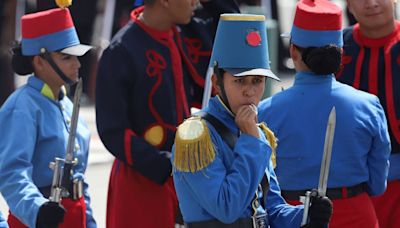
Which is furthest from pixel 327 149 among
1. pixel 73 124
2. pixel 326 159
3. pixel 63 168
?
pixel 63 168

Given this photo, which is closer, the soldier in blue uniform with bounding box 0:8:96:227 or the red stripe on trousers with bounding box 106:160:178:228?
the soldier in blue uniform with bounding box 0:8:96:227

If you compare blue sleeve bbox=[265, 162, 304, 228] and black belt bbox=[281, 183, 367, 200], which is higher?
blue sleeve bbox=[265, 162, 304, 228]

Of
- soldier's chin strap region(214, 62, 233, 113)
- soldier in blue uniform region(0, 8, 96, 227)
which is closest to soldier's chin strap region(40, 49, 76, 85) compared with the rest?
soldier in blue uniform region(0, 8, 96, 227)

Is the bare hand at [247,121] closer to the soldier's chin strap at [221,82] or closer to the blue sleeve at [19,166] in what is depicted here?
the soldier's chin strap at [221,82]

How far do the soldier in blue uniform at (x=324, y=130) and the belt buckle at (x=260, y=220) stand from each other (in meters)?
0.97

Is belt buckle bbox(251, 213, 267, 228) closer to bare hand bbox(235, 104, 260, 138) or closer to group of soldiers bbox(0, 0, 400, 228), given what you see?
group of soldiers bbox(0, 0, 400, 228)

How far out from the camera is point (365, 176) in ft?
18.8

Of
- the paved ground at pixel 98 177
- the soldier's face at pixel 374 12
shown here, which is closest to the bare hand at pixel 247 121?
the soldier's face at pixel 374 12

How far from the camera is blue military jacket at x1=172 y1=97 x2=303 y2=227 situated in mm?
4520

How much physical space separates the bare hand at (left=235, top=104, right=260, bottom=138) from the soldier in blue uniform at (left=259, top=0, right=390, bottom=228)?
1066 mm

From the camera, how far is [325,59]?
5.68 m

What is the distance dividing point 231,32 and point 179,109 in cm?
170

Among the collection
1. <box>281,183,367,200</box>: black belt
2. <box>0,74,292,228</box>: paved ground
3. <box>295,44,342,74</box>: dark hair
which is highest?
<box>295,44,342,74</box>: dark hair

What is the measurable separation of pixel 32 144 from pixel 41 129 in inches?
4.9
